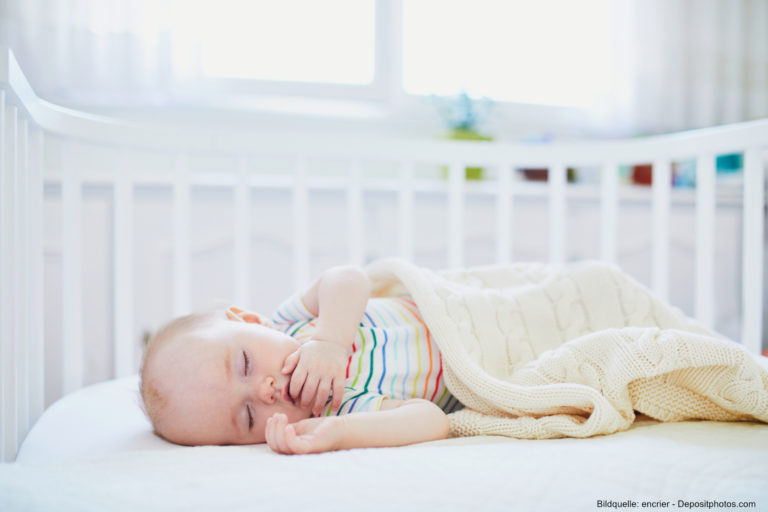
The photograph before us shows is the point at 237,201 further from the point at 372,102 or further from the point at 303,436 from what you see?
the point at 372,102

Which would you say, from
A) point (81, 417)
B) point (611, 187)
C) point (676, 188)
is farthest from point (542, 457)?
point (676, 188)

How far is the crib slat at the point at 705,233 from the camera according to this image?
111cm

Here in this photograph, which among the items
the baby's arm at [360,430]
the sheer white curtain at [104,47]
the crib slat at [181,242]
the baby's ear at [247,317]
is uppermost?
the sheer white curtain at [104,47]

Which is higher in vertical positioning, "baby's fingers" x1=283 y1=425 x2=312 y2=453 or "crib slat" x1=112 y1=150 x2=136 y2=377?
"crib slat" x1=112 y1=150 x2=136 y2=377

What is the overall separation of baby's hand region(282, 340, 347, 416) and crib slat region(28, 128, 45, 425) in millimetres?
365

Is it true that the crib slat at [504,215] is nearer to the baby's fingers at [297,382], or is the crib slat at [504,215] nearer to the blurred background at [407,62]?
the blurred background at [407,62]

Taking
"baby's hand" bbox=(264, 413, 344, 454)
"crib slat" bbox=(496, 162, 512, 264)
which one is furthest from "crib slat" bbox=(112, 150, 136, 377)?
"crib slat" bbox=(496, 162, 512, 264)

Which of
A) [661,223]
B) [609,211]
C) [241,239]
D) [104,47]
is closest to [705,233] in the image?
[661,223]

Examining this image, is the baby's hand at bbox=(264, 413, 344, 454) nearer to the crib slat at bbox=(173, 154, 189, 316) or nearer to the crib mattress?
the crib mattress

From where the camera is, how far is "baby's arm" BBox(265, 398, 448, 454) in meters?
0.64

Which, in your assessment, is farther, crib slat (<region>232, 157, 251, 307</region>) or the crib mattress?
crib slat (<region>232, 157, 251, 307</region>)

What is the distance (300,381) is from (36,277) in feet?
1.37

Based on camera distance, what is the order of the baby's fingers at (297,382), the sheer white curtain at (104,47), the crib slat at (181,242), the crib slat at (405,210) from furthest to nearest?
1. the sheer white curtain at (104,47)
2. the crib slat at (405,210)
3. the crib slat at (181,242)
4. the baby's fingers at (297,382)

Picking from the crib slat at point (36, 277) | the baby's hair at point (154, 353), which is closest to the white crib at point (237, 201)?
the crib slat at point (36, 277)
